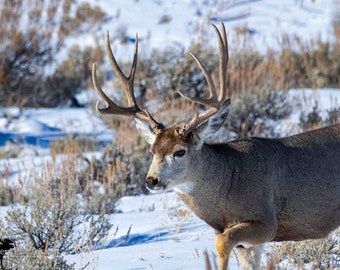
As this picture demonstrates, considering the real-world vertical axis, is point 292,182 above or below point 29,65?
above

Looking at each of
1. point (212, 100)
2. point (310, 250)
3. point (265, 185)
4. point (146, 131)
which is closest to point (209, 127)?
point (212, 100)

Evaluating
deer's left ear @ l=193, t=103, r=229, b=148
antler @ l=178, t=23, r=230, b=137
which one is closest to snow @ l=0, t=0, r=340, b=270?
deer's left ear @ l=193, t=103, r=229, b=148

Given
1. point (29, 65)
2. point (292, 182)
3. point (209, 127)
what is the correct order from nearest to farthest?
point (292, 182), point (209, 127), point (29, 65)

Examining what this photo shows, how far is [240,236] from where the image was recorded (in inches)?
215

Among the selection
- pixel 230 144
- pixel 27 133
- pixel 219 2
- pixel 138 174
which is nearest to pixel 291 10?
pixel 219 2

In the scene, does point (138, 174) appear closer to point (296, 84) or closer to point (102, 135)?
point (102, 135)

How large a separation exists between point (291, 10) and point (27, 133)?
14.5m

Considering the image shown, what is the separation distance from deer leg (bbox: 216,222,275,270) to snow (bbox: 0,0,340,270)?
1.72 feet

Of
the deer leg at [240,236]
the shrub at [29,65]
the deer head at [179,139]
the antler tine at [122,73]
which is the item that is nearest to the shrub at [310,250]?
the deer leg at [240,236]

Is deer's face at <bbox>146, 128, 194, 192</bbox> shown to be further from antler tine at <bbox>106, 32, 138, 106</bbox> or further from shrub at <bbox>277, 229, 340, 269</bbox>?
shrub at <bbox>277, 229, 340, 269</bbox>

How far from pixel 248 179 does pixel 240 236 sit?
0.53 metres

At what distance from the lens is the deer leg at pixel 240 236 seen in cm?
538

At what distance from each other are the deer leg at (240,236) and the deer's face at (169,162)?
532 mm

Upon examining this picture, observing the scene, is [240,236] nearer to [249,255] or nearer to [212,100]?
[249,255]
